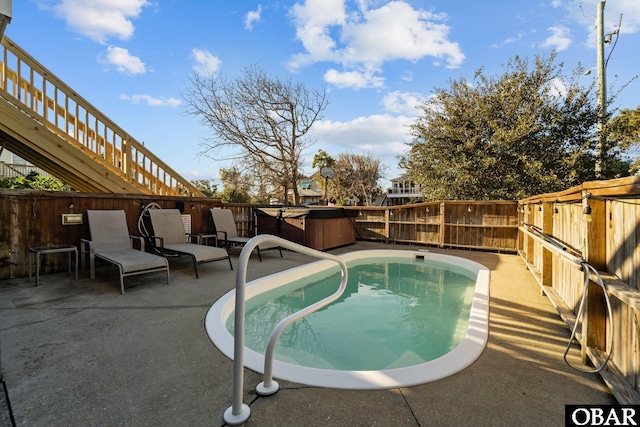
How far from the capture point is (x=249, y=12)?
9.41 meters

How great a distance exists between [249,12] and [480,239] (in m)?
9.74

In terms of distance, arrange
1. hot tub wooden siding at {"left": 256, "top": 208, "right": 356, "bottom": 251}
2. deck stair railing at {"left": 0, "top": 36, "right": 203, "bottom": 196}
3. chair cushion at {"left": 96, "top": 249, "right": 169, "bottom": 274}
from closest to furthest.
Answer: chair cushion at {"left": 96, "top": 249, "right": 169, "bottom": 274}, deck stair railing at {"left": 0, "top": 36, "right": 203, "bottom": 196}, hot tub wooden siding at {"left": 256, "top": 208, "right": 356, "bottom": 251}

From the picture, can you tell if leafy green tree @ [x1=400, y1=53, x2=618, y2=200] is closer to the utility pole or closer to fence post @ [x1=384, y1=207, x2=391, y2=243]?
the utility pole

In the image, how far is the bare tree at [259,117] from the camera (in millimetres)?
13320

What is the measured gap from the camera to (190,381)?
1895 mm

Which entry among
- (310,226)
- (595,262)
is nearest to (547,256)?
(595,262)

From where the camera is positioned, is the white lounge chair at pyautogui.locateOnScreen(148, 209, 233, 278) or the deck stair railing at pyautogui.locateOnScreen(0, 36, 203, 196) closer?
the white lounge chair at pyautogui.locateOnScreen(148, 209, 233, 278)

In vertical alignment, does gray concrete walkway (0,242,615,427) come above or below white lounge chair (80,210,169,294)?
below

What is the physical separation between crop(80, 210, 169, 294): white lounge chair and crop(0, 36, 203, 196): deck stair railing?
5.41ft

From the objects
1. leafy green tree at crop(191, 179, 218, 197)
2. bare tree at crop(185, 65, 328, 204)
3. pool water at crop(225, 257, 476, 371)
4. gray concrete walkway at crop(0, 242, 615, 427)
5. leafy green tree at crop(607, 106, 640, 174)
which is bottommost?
pool water at crop(225, 257, 476, 371)

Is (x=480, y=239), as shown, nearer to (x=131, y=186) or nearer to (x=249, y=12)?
(x=131, y=186)

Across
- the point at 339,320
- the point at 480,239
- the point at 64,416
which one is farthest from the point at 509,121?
the point at 64,416

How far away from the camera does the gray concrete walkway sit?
5.18 ft

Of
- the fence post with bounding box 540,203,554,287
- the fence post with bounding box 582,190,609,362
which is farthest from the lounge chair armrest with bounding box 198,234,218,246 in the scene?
the fence post with bounding box 582,190,609,362
